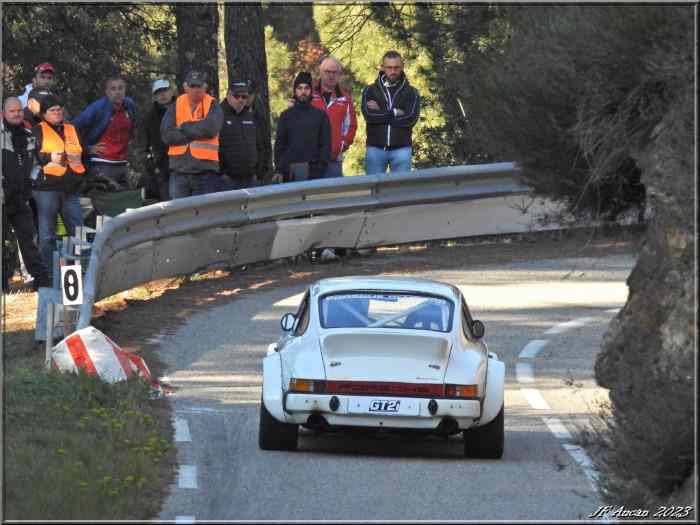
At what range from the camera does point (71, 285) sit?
15.0m

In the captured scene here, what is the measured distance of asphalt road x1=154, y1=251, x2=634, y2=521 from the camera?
1036 centimetres

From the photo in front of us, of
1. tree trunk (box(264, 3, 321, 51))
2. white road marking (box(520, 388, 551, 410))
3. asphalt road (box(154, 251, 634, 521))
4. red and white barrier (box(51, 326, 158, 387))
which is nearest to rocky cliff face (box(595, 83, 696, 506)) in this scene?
asphalt road (box(154, 251, 634, 521))

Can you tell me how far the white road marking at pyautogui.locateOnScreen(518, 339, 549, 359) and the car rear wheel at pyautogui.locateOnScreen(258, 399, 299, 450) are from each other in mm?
4586

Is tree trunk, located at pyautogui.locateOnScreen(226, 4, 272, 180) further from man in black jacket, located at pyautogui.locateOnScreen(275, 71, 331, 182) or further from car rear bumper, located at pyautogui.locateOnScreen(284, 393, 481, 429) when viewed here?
car rear bumper, located at pyautogui.locateOnScreen(284, 393, 481, 429)

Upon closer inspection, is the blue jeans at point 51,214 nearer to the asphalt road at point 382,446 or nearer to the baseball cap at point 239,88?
the asphalt road at point 382,446

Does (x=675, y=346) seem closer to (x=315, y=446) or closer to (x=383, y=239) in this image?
(x=315, y=446)

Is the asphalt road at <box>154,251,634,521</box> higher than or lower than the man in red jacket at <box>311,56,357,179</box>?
lower

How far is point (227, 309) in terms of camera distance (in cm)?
1847

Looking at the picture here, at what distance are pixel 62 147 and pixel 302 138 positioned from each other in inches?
147

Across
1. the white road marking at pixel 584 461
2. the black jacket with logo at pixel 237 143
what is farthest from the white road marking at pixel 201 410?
the black jacket with logo at pixel 237 143

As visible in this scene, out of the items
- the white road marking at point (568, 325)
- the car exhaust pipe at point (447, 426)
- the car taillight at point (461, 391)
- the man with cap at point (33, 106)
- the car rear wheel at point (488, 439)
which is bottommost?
the white road marking at point (568, 325)

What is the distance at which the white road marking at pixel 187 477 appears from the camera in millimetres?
10914

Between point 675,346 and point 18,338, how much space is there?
25.8 feet

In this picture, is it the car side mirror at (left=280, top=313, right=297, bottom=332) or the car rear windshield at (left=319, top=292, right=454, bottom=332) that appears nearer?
the car rear windshield at (left=319, top=292, right=454, bottom=332)
